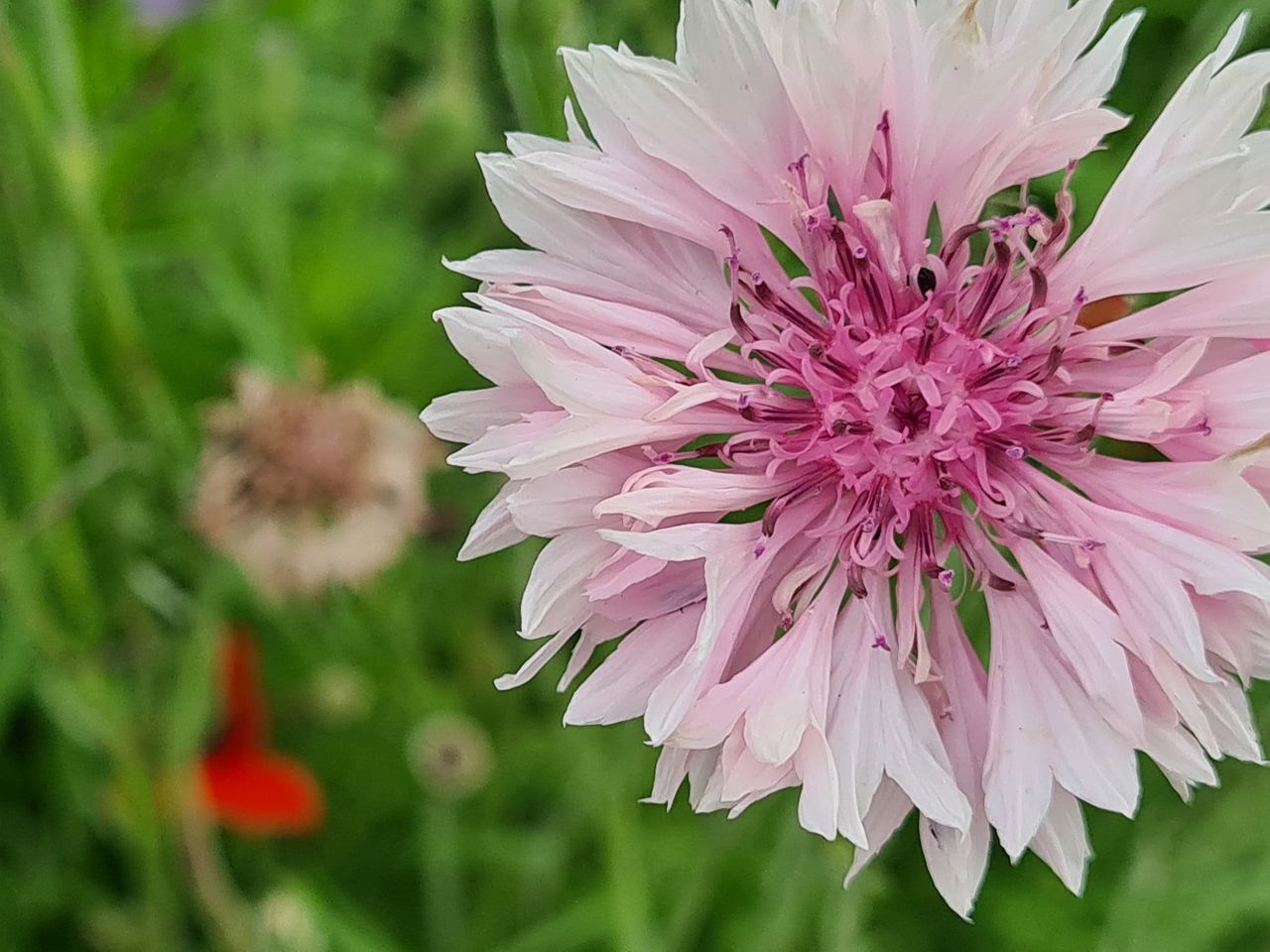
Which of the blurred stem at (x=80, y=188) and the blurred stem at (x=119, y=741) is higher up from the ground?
the blurred stem at (x=80, y=188)

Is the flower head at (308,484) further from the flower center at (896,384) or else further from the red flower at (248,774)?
the flower center at (896,384)

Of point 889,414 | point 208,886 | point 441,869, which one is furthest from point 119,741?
point 889,414

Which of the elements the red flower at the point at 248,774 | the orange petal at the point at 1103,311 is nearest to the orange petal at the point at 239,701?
the red flower at the point at 248,774

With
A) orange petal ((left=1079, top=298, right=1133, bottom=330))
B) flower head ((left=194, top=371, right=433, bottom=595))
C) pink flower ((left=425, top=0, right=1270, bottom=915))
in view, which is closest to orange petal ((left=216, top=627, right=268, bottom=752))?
flower head ((left=194, top=371, right=433, bottom=595))

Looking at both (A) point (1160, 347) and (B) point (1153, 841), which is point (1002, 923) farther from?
(A) point (1160, 347)

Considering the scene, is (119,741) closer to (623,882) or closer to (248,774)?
(248,774)

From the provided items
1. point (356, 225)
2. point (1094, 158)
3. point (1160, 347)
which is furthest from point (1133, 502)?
point (356, 225)

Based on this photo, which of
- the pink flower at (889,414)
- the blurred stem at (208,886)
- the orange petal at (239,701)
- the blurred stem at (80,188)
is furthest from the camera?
the orange petal at (239,701)
